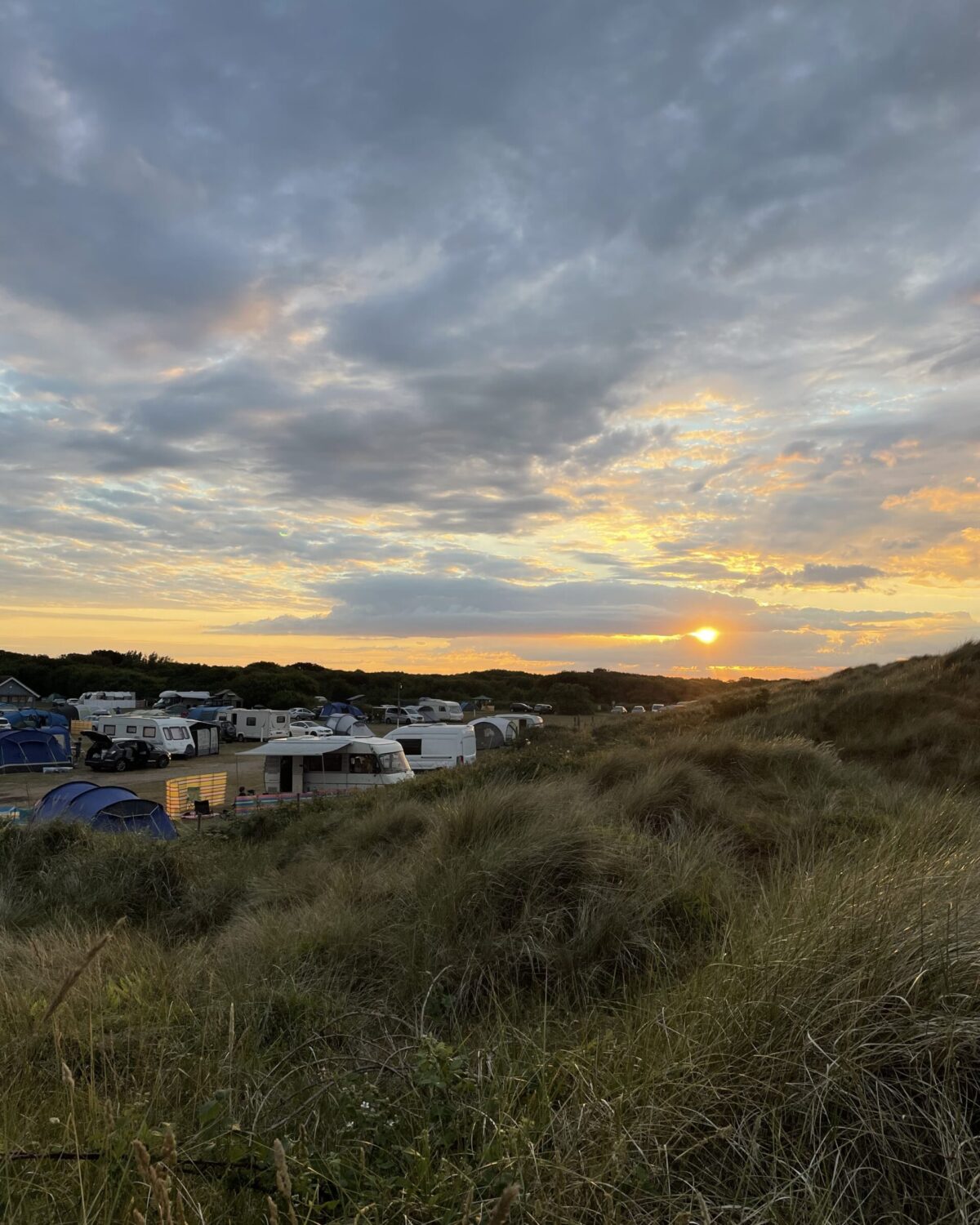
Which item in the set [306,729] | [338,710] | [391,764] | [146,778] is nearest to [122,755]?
[146,778]

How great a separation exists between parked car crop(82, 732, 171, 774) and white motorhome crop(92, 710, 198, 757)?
4.47 ft

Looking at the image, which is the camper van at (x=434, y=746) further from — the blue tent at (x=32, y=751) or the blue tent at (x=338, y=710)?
the blue tent at (x=338, y=710)

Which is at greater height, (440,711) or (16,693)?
(16,693)

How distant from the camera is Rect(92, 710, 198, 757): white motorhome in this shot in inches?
1587

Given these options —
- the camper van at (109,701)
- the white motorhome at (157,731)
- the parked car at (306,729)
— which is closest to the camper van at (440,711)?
the parked car at (306,729)

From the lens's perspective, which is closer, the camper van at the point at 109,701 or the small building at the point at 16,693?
the camper van at the point at 109,701

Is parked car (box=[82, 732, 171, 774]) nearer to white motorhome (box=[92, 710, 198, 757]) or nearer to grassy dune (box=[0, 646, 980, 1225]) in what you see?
white motorhome (box=[92, 710, 198, 757])

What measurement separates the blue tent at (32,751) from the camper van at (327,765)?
1735 centimetres

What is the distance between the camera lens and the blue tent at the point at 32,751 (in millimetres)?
35156

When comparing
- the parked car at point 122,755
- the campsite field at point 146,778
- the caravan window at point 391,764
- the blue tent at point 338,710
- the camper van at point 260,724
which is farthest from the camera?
the blue tent at point 338,710

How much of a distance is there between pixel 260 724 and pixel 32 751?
18.5 m

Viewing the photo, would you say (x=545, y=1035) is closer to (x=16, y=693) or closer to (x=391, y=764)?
(x=391, y=764)

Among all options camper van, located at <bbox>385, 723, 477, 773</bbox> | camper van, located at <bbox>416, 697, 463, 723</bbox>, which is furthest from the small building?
camper van, located at <bbox>385, 723, 477, 773</bbox>

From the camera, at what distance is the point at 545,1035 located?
10.6ft
